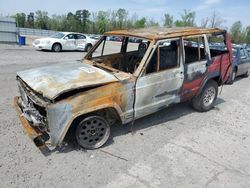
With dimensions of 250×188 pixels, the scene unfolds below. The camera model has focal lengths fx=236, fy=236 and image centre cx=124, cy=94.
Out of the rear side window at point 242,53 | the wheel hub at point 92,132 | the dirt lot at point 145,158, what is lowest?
the dirt lot at point 145,158

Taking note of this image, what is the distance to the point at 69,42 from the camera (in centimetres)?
1791

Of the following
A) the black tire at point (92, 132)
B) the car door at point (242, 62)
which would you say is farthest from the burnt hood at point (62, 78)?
the car door at point (242, 62)

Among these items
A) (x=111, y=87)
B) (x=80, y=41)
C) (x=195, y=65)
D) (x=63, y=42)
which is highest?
(x=80, y=41)

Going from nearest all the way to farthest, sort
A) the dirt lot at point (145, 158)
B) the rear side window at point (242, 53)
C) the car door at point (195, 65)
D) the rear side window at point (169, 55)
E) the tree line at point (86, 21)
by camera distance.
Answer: the dirt lot at point (145, 158) < the rear side window at point (169, 55) < the car door at point (195, 65) < the rear side window at point (242, 53) < the tree line at point (86, 21)

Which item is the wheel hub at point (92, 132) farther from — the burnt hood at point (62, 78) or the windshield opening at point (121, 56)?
the windshield opening at point (121, 56)

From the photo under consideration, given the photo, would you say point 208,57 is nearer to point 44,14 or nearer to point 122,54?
point 122,54

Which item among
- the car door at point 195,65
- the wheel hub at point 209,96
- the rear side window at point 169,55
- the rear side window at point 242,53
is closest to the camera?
the rear side window at point 169,55

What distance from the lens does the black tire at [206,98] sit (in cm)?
560

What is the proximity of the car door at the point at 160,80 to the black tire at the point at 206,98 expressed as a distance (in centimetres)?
93

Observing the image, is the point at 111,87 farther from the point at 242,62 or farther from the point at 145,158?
the point at 242,62

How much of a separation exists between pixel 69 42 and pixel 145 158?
15671 mm

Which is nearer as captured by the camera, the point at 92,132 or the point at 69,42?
the point at 92,132

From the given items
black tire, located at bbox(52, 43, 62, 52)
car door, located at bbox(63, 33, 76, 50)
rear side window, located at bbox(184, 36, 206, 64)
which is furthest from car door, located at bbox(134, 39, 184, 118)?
car door, located at bbox(63, 33, 76, 50)

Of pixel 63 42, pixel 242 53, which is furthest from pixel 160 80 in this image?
pixel 63 42
